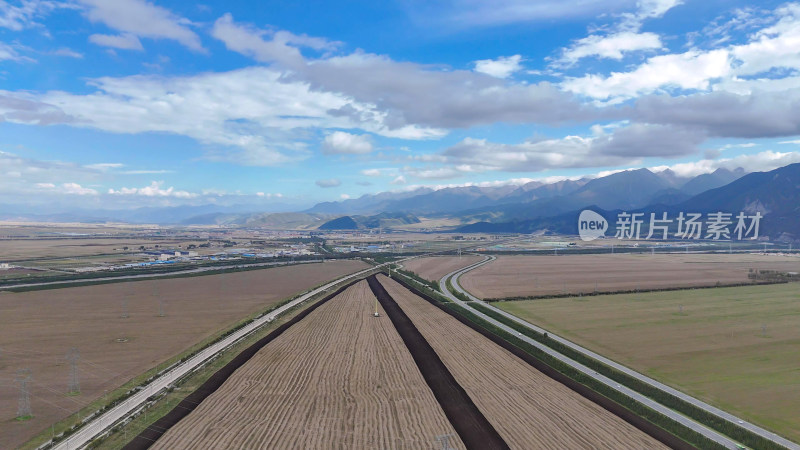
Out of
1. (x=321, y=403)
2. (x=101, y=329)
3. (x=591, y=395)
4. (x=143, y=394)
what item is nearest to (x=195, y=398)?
(x=143, y=394)

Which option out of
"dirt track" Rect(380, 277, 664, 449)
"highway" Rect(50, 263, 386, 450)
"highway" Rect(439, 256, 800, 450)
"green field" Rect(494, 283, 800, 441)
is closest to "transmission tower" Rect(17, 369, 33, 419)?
"highway" Rect(50, 263, 386, 450)

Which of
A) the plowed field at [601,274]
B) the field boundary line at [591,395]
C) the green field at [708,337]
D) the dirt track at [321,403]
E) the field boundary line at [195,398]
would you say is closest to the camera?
the field boundary line at [195,398]

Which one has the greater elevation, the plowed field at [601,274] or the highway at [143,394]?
the plowed field at [601,274]

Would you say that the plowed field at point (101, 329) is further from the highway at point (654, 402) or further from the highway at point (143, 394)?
the highway at point (654, 402)

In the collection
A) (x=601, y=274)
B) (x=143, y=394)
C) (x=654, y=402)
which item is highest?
(x=601, y=274)

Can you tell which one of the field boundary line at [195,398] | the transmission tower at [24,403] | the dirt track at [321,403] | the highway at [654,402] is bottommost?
the highway at [654,402]

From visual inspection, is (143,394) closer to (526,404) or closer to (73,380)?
(73,380)

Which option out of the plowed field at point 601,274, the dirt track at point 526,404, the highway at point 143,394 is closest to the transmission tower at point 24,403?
the highway at point 143,394

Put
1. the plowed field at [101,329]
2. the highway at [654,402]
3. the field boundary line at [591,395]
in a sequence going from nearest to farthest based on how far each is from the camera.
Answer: the highway at [654,402] < the field boundary line at [591,395] < the plowed field at [101,329]

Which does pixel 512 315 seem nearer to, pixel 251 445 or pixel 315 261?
pixel 251 445
